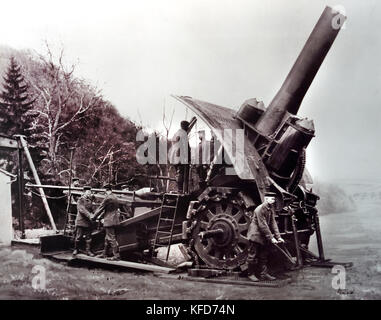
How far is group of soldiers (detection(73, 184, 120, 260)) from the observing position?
30.1 feet

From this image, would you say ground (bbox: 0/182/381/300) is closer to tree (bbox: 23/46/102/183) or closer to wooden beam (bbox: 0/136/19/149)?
wooden beam (bbox: 0/136/19/149)

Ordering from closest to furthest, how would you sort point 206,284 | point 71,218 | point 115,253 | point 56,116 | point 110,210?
point 206,284 < point 115,253 < point 110,210 < point 71,218 < point 56,116

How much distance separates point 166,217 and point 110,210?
3.64 feet

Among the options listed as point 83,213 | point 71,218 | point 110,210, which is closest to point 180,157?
point 110,210

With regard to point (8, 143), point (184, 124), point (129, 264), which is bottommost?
point (129, 264)

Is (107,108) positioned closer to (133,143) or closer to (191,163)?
(133,143)

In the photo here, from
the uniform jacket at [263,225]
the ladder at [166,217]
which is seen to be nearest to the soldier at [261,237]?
the uniform jacket at [263,225]

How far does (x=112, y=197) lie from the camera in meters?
9.23

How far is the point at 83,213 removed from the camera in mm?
9555

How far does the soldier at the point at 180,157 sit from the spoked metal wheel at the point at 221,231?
0.95m

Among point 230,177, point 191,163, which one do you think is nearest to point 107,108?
point 191,163

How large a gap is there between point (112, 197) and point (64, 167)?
338 centimetres

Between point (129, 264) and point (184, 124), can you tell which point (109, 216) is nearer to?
point (129, 264)

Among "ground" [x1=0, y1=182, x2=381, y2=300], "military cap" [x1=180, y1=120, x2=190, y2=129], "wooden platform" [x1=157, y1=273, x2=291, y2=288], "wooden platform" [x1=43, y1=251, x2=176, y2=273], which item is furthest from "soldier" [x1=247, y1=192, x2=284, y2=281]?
"military cap" [x1=180, y1=120, x2=190, y2=129]
